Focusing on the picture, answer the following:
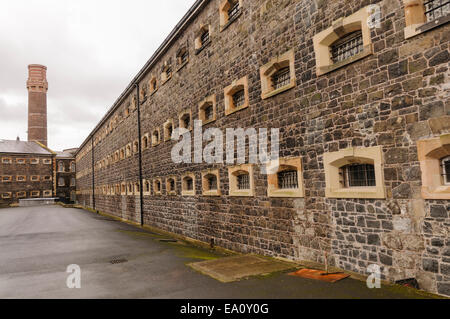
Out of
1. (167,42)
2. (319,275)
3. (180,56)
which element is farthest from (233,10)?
(319,275)

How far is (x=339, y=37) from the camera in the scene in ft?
24.6

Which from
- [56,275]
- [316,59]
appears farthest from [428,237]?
[56,275]

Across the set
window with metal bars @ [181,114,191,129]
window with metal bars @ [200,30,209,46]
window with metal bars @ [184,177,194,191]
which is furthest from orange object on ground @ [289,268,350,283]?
window with metal bars @ [200,30,209,46]

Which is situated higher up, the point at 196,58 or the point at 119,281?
the point at 196,58

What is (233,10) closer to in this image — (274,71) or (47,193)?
(274,71)

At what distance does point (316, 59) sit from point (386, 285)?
17.7ft

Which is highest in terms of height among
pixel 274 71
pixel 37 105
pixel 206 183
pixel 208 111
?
pixel 37 105

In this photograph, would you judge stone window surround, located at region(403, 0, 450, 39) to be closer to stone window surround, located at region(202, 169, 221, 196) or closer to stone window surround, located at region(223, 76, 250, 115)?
stone window surround, located at region(223, 76, 250, 115)

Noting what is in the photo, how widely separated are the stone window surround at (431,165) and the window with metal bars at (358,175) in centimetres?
120

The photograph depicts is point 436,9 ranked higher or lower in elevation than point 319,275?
higher

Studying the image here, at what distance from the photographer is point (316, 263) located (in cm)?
780

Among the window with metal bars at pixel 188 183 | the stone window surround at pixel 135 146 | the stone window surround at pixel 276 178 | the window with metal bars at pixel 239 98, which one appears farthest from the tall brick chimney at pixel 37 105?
the stone window surround at pixel 276 178

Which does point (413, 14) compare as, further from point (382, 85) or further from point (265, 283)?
point (265, 283)

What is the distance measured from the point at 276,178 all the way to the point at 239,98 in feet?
12.0
